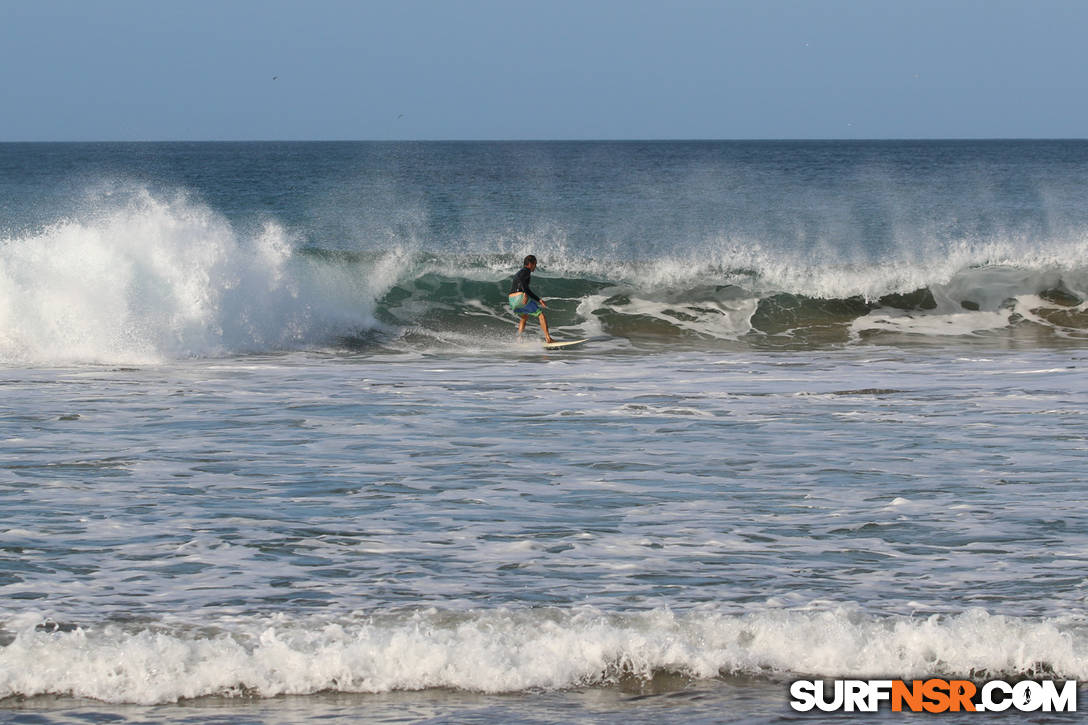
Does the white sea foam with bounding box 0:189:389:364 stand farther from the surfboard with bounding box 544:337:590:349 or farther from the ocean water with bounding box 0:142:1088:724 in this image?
the surfboard with bounding box 544:337:590:349

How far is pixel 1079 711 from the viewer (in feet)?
16.3

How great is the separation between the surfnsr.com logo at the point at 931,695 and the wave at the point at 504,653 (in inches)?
2.9

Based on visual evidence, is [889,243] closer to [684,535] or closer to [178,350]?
[178,350]

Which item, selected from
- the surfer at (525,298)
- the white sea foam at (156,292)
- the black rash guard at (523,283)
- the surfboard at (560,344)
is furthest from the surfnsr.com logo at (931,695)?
the black rash guard at (523,283)

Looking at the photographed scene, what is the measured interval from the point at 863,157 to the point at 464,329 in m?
90.7

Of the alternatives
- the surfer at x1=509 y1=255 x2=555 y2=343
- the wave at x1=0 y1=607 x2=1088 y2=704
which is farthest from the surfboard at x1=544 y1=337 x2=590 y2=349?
the wave at x1=0 y1=607 x2=1088 y2=704

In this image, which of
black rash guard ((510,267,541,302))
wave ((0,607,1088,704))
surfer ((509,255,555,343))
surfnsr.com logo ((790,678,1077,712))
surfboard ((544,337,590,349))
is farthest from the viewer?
black rash guard ((510,267,541,302))

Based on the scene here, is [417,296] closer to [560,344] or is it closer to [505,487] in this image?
[560,344]

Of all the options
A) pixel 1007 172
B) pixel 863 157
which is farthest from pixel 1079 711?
pixel 863 157

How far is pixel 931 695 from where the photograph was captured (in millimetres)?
5180

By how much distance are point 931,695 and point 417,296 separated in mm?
17435

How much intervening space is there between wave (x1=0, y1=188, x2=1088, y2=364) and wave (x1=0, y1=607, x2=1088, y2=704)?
1035 centimetres

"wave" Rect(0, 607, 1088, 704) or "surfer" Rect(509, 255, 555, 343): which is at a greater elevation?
"surfer" Rect(509, 255, 555, 343)

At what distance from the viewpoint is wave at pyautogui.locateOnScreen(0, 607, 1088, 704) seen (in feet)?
17.1
